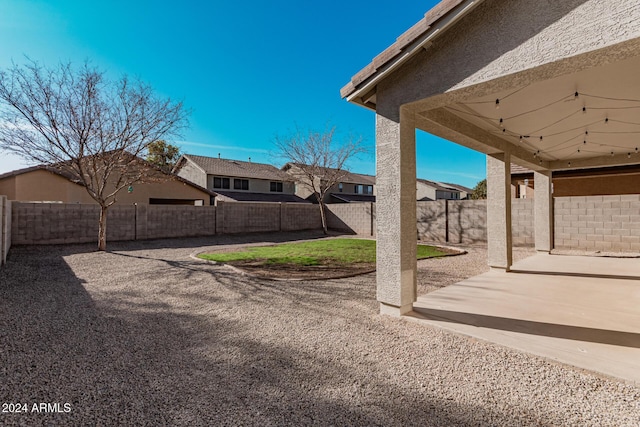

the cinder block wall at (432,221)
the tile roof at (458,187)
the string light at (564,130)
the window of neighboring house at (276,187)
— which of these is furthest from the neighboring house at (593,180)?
the tile roof at (458,187)

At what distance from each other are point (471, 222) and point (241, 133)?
17049mm

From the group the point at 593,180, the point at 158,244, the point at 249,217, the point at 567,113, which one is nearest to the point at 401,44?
the point at 567,113

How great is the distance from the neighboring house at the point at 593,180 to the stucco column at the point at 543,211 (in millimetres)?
2046

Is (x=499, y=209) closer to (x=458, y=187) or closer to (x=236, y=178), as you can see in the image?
(x=236, y=178)

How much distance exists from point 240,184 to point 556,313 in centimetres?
2258

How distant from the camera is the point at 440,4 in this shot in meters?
3.14

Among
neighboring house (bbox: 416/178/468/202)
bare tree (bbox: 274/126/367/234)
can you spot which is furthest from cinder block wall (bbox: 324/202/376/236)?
neighboring house (bbox: 416/178/468/202)

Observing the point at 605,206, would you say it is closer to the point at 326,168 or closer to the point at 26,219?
the point at 326,168

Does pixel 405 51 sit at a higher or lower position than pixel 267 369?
higher

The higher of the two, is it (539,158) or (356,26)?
(356,26)

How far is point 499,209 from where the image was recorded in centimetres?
648

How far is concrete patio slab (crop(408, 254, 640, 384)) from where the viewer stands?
284cm

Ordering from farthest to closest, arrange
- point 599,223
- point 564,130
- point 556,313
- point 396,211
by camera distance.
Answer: point 599,223, point 564,130, point 556,313, point 396,211

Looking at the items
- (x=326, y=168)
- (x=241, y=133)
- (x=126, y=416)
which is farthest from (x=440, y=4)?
(x=241, y=133)
